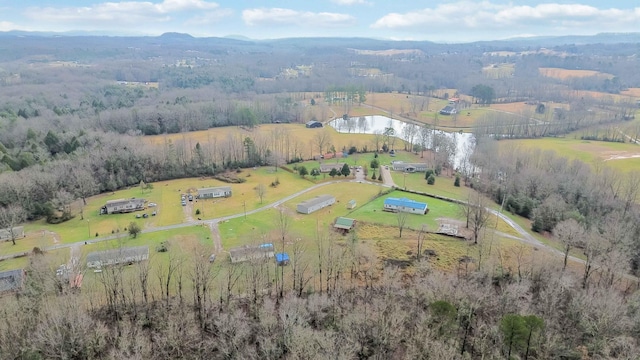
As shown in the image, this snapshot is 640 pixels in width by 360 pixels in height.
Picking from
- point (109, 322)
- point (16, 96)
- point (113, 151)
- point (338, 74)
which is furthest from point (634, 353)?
point (338, 74)

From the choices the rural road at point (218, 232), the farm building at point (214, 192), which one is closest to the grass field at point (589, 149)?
the rural road at point (218, 232)

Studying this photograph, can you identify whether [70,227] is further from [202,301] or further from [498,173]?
[498,173]

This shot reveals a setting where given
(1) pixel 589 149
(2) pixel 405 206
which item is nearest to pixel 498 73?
(1) pixel 589 149

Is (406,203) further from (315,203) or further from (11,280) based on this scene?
(11,280)

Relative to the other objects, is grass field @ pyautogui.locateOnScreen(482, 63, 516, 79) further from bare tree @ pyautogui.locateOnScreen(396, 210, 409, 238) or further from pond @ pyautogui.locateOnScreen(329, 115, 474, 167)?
bare tree @ pyautogui.locateOnScreen(396, 210, 409, 238)

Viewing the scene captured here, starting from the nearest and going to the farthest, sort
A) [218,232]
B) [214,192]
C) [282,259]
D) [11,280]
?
[11,280], [282,259], [218,232], [214,192]

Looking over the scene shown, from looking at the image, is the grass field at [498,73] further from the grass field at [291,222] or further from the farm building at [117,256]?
the farm building at [117,256]

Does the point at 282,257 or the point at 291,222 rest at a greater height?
the point at 282,257

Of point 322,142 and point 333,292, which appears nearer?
point 333,292
